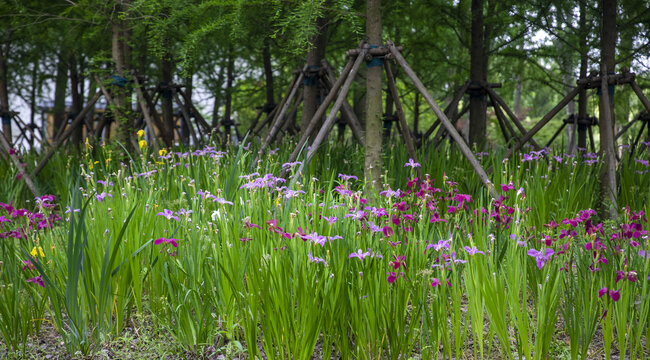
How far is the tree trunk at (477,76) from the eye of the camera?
6.71 m

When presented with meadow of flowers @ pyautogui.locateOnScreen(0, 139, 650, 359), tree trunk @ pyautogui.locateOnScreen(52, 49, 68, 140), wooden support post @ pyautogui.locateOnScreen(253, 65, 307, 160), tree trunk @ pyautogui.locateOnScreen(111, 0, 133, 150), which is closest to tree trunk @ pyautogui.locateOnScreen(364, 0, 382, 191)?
wooden support post @ pyautogui.locateOnScreen(253, 65, 307, 160)

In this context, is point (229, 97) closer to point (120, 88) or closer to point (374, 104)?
point (120, 88)

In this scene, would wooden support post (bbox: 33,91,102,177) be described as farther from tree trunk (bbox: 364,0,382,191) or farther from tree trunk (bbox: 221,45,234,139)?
tree trunk (bbox: 364,0,382,191)

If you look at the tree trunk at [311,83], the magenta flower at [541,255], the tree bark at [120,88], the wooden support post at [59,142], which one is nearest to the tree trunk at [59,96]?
the wooden support post at [59,142]

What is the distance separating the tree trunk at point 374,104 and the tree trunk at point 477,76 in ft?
8.61

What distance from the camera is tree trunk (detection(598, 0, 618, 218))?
4562 millimetres

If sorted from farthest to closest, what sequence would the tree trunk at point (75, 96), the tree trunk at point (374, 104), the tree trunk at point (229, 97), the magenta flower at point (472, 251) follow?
the tree trunk at point (75, 96)
the tree trunk at point (229, 97)
the tree trunk at point (374, 104)
the magenta flower at point (472, 251)

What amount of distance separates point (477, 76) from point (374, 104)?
10.3ft

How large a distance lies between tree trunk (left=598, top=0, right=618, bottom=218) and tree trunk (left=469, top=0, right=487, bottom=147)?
1.77 metres

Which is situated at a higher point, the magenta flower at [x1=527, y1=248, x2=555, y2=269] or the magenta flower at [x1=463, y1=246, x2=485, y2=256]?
the magenta flower at [x1=463, y1=246, x2=485, y2=256]

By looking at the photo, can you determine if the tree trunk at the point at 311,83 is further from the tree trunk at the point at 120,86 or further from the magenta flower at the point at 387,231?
the magenta flower at the point at 387,231

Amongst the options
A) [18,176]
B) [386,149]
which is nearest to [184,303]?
[386,149]

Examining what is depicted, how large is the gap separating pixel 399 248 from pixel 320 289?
47 centimetres

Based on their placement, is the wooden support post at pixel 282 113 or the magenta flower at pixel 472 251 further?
the wooden support post at pixel 282 113
